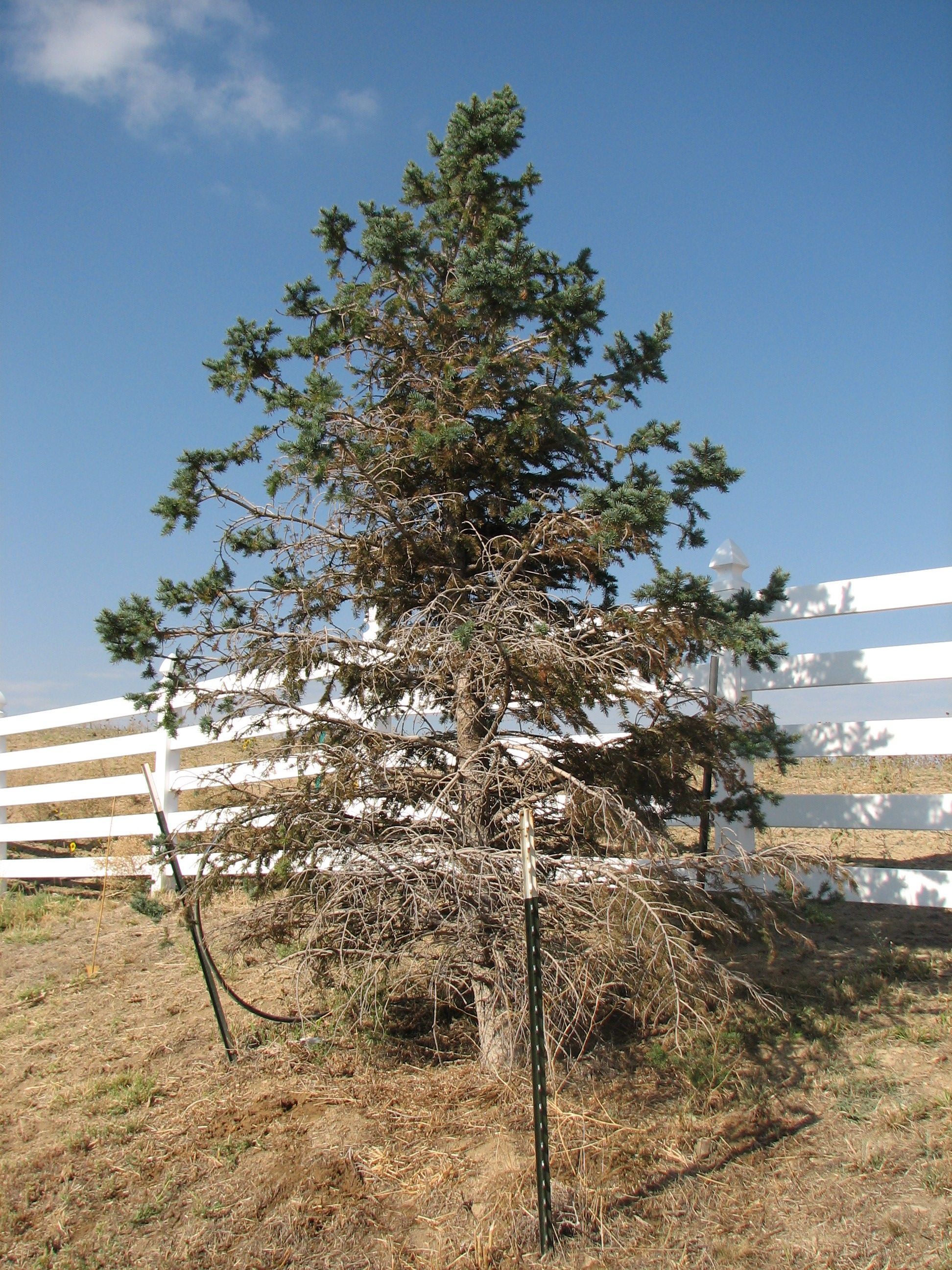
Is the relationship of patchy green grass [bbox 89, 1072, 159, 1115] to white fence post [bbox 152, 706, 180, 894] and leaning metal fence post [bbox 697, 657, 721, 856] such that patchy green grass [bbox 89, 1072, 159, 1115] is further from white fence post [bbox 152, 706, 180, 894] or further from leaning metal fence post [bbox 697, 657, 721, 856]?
white fence post [bbox 152, 706, 180, 894]

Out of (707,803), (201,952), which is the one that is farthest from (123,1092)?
(707,803)

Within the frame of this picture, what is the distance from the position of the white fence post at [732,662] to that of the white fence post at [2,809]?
315 inches

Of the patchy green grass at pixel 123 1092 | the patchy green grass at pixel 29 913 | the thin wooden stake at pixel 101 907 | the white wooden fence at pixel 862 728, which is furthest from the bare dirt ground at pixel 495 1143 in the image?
the patchy green grass at pixel 29 913

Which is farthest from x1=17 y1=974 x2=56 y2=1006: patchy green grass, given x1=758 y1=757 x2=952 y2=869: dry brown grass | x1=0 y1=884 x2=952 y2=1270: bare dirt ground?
x1=758 y1=757 x2=952 y2=869: dry brown grass

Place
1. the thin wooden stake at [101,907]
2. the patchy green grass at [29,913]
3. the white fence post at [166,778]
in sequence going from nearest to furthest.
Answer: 1. the thin wooden stake at [101,907]
2. the patchy green grass at [29,913]
3. the white fence post at [166,778]

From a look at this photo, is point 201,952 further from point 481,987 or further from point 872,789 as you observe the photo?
point 872,789

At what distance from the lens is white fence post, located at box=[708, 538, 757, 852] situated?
582cm

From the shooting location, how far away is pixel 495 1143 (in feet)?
12.5

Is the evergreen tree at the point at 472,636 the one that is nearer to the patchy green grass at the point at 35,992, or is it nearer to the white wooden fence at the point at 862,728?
the white wooden fence at the point at 862,728

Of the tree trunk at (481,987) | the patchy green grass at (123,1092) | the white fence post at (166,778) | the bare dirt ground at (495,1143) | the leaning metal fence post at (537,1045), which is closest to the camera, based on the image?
the leaning metal fence post at (537,1045)

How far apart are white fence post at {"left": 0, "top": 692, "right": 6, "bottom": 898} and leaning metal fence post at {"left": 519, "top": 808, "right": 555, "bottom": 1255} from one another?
845 cm

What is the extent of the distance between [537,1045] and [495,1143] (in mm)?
1014

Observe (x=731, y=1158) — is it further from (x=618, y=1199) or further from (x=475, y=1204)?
(x=475, y=1204)

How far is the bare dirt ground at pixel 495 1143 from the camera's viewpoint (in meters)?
3.21
